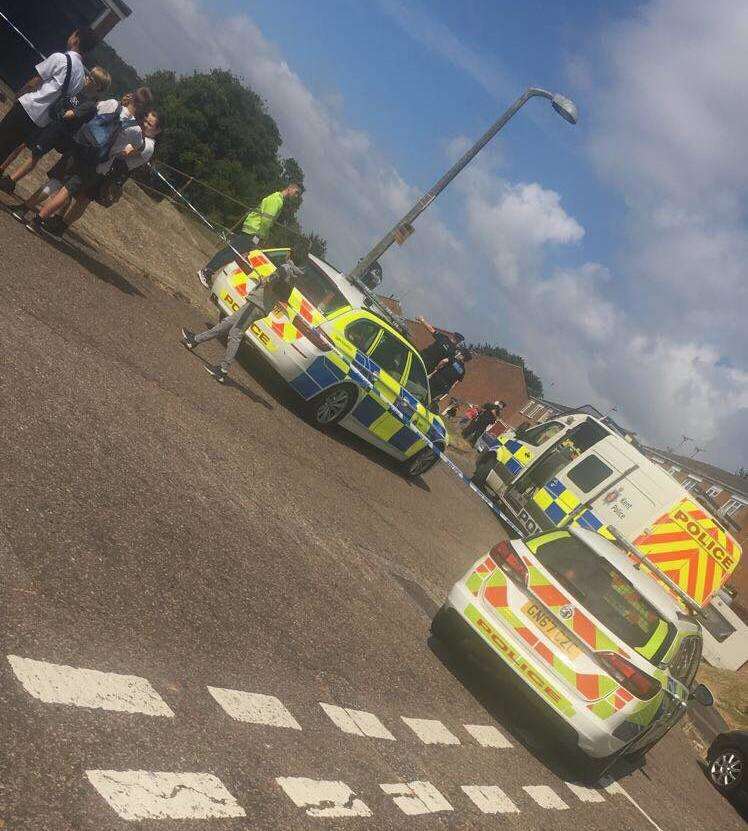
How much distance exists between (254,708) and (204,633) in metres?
0.56

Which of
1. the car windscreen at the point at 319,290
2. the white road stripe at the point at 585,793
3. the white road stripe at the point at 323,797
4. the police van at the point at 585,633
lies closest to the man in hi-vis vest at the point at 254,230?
the car windscreen at the point at 319,290

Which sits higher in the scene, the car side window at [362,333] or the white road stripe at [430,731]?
the car side window at [362,333]

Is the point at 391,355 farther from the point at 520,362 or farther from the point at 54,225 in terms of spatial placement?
the point at 520,362

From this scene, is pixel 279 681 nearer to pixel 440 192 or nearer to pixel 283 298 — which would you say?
pixel 283 298

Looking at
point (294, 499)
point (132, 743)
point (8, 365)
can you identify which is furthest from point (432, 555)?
point (132, 743)

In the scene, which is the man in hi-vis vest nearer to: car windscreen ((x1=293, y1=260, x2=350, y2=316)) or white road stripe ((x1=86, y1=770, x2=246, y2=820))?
car windscreen ((x1=293, y1=260, x2=350, y2=316))

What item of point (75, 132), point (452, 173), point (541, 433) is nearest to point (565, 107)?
point (452, 173)

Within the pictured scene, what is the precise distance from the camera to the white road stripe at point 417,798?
4.00 meters

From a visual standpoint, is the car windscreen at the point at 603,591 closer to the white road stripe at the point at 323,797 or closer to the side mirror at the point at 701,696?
the side mirror at the point at 701,696

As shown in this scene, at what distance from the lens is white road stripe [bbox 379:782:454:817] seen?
4.00m

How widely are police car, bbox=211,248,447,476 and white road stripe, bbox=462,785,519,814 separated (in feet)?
19.9

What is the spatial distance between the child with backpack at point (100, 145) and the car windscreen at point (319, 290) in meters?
2.54

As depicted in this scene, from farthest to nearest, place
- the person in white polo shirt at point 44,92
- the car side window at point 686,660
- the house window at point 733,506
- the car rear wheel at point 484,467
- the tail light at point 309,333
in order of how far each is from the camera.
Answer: the house window at point 733,506, the car rear wheel at point 484,467, the tail light at point 309,333, the person in white polo shirt at point 44,92, the car side window at point 686,660

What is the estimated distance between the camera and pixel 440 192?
15.4 m
